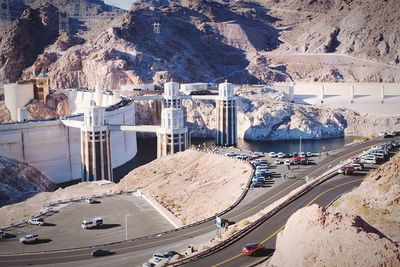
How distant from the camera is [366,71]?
171 m

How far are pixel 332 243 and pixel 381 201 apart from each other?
10698 millimetres

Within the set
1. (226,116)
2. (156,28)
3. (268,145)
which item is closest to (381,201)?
(226,116)

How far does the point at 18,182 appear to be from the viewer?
7525cm

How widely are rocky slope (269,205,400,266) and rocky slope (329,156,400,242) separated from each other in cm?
642

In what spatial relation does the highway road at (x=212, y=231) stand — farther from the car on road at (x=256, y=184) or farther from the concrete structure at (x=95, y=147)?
the concrete structure at (x=95, y=147)

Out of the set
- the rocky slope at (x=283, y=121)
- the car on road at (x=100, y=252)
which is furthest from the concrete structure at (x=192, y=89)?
the car on road at (x=100, y=252)

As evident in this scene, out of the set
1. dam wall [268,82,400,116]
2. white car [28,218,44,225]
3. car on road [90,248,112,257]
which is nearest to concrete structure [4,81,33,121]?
dam wall [268,82,400,116]

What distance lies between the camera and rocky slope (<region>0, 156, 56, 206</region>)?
69.4 meters

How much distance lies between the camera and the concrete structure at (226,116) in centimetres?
12331

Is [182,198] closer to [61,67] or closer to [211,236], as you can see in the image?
[211,236]

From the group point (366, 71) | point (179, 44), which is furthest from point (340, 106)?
point (179, 44)

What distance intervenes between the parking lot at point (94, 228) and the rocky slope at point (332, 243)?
23900 mm

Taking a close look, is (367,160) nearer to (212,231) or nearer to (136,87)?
(212,231)

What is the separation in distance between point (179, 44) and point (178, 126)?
87.9 metres
